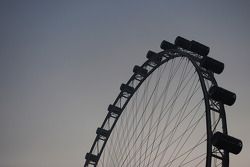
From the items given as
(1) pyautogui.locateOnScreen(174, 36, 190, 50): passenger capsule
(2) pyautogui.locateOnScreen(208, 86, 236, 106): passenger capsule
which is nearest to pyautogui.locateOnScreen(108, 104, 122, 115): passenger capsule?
(1) pyautogui.locateOnScreen(174, 36, 190, 50): passenger capsule

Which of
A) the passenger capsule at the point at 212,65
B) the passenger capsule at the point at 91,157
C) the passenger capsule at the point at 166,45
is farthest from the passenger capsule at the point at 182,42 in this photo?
the passenger capsule at the point at 91,157

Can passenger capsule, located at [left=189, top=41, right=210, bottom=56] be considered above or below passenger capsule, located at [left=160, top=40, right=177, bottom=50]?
below

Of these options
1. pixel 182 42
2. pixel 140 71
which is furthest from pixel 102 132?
pixel 182 42

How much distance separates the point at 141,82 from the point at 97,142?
7.71 m

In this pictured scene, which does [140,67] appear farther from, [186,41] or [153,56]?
[186,41]

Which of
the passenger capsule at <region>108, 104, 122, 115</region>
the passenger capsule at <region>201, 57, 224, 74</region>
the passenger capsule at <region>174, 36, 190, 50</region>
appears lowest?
the passenger capsule at <region>108, 104, 122, 115</region>

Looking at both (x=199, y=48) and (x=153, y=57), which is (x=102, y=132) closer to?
(x=153, y=57)

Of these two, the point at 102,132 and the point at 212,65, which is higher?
the point at 212,65

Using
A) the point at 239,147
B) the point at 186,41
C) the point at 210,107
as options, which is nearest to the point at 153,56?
the point at 186,41

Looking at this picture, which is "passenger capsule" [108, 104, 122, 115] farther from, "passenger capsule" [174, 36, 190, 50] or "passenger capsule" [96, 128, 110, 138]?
"passenger capsule" [174, 36, 190, 50]

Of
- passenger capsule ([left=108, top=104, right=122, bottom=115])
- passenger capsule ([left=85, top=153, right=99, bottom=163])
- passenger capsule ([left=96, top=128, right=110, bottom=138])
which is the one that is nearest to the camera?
passenger capsule ([left=108, top=104, right=122, bottom=115])

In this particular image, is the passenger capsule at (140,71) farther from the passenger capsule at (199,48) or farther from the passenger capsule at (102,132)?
the passenger capsule at (199,48)

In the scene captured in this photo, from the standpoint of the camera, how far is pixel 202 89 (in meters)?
21.7

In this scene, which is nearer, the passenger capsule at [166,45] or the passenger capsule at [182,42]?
the passenger capsule at [182,42]
